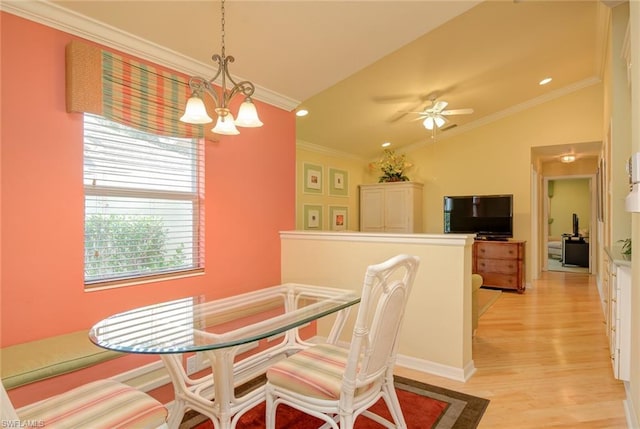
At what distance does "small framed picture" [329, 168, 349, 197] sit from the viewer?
20.5 feet

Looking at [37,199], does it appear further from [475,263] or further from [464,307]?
[475,263]

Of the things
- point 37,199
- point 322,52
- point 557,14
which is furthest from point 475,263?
point 37,199

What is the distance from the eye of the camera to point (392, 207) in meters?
6.61

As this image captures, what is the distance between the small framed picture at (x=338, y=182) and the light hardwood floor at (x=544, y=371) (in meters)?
3.07

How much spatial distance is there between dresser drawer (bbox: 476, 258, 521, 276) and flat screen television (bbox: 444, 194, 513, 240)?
39 centimetres

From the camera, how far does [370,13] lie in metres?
2.47

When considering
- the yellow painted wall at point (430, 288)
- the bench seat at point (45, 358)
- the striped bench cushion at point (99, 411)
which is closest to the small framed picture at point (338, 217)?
the yellow painted wall at point (430, 288)

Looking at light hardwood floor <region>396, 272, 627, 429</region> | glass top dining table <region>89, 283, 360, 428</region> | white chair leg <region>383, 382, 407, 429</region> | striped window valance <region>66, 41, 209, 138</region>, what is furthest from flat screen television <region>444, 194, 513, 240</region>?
striped window valance <region>66, 41, 209, 138</region>

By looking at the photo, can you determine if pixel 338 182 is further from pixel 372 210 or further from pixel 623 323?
pixel 623 323

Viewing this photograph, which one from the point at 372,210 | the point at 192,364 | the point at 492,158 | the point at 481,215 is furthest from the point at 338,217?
the point at 192,364

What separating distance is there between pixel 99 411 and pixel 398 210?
18.9 ft

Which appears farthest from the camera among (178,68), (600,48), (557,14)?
(600,48)

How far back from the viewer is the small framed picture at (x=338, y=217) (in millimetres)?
6293

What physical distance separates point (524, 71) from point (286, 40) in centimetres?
356
